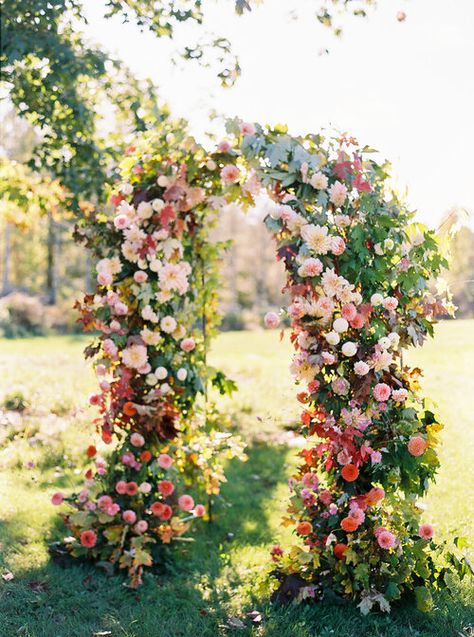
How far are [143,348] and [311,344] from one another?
A: 1164 millimetres

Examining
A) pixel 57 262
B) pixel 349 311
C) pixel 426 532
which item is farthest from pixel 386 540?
pixel 57 262

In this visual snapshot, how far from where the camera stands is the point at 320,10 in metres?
5.38

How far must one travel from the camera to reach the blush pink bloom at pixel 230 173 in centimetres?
406

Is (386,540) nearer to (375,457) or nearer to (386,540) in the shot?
→ (386,540)

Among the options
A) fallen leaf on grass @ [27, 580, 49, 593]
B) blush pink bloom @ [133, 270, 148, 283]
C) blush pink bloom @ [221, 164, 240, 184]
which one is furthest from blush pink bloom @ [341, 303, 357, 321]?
fallen leaf on grass @ [27, 580, 49, 593]

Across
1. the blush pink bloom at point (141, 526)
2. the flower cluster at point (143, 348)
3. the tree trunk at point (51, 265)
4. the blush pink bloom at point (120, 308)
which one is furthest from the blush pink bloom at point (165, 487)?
the tree trunk at point (51, 265)

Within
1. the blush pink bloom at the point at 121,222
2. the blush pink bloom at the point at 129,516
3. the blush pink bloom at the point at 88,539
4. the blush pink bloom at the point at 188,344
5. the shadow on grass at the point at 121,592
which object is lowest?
the shadow on grass at the point at 121,592

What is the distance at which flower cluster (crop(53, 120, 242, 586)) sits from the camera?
14.1 feet

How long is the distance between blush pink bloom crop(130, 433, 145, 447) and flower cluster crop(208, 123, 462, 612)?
3.79 ft

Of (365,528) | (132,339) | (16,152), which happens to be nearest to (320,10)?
(132,339)

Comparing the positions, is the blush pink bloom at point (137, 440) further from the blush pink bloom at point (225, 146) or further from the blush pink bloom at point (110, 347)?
the blush pink bloom at point (225, 146)

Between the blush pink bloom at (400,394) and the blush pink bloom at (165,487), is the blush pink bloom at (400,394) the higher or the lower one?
the higher one

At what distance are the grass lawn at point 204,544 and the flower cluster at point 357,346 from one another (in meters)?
0.20

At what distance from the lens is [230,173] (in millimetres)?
4062
